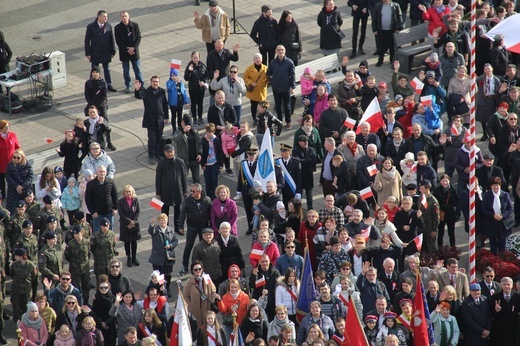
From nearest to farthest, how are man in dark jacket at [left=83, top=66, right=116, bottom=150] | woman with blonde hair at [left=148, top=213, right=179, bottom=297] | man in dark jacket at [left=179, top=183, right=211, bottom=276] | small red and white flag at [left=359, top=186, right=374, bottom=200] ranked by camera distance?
woman with blonde hair at [left=148, top=213, right=179, bottom=297], man in dark jacket at [left=179, top=183, right=211, bottom=276], small red and white flag at [left=359, top=186, right=374, bottom=200], man in dark jacket at [left=83, top=66, right=116, bottom=150]

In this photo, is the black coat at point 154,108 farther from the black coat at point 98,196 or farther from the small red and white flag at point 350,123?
the small red and white flag at point 350,123

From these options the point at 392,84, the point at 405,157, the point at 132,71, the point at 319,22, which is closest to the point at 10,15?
the point at 132,71

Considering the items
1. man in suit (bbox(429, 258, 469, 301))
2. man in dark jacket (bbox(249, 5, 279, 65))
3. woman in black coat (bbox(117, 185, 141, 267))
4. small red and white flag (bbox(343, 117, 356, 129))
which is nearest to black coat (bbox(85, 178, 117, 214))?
woman in black coat (bbox(117, 185, 141, 267))

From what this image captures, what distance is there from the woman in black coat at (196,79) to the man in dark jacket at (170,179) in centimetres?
421

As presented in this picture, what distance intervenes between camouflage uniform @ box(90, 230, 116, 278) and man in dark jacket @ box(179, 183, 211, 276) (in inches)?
60.2

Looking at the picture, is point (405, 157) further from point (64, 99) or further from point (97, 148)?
point (64, 99)

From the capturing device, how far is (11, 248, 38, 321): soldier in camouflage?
2275 cm

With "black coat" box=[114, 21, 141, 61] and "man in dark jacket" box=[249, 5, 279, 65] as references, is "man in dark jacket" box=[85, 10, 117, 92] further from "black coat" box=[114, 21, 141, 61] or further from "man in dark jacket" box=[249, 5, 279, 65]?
"man in dark jacket" box=[249, 5, 279, 65]

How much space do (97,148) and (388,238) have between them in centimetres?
555

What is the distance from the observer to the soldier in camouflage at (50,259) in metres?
23.0

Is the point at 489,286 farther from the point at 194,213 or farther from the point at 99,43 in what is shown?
the point at 99,43

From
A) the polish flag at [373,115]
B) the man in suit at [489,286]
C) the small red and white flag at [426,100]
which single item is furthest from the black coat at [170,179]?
the man in suit at [489,286]

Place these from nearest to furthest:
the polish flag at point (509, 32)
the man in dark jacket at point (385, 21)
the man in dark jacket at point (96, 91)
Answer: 1. the man in dark jacket at point (96, 91)
2. the polish flag at point (509, 32)
3. the man in dark jacket at point (385, 21)

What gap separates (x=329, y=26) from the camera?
31766 millimetres
